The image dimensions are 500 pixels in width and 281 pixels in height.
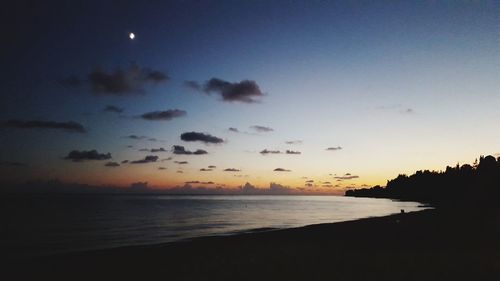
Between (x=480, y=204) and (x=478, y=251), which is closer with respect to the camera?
(x=478, y=251)

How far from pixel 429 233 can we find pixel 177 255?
70.3ft

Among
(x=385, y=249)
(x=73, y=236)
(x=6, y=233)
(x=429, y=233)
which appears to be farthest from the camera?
(x=6, y=233)

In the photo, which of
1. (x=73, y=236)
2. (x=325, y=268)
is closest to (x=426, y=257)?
(x=325, y=268)

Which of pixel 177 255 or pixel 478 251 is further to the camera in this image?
pixel 177 255

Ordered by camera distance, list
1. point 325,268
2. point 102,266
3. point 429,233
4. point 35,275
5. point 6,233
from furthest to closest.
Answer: point 6,233, point 429,233, point 102,266, point 35,275, point 325,268

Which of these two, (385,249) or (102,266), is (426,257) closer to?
(385,249)

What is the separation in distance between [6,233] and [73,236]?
12266mm

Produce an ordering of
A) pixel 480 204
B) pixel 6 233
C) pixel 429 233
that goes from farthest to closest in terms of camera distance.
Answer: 1. pixel 480 204
2. pixel 6 233
3. pixel 429 233

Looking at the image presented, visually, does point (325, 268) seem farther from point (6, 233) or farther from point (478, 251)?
point (6, 233)

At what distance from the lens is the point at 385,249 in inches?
903

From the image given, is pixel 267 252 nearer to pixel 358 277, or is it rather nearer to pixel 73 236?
pixel 358 277

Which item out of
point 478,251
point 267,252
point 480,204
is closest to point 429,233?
point 478,251

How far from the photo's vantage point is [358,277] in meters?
15.4

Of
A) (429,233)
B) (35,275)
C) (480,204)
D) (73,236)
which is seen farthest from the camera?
(480,204)
